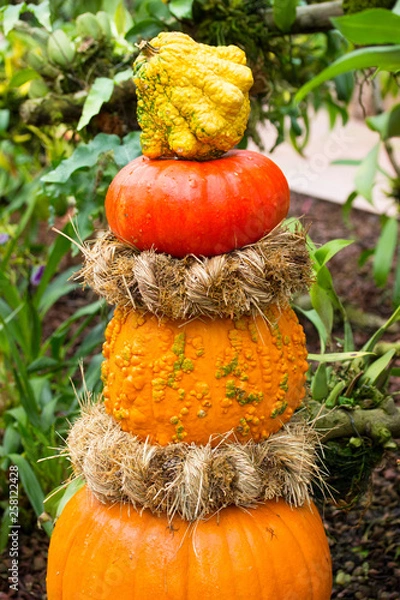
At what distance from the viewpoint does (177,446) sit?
1.46m

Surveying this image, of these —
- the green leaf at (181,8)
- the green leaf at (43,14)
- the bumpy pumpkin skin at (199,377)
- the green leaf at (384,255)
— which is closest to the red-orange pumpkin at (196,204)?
the bumpy pumpkin skin at (199,377)

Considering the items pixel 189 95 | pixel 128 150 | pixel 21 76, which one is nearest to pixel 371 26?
pixel 189 95

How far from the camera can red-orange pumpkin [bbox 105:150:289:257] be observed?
138 centimetres

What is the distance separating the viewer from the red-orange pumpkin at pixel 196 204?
1377mm

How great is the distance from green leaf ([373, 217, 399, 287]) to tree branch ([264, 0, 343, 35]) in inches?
44.2

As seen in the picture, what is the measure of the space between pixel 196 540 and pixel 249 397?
0.31 metres

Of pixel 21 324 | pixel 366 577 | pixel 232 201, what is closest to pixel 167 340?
pixel 232 201

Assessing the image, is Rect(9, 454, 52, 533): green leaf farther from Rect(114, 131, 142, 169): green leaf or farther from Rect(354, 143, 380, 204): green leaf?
Rect(354, 143, 380, 204): green leaf

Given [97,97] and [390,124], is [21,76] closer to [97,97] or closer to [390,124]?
[97,97]

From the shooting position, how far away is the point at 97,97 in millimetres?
2076

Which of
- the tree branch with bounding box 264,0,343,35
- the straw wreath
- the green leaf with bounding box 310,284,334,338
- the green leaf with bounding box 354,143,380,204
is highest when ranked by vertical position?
the tree branch with bounding box 264,0,343,35

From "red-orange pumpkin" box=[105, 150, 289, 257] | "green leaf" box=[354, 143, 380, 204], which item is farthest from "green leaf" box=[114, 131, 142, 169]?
"green leaf" box=[354, 143, 380, 204]

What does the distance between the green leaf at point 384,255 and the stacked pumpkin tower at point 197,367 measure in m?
1.65

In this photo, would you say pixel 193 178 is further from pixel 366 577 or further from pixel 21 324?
pixel 21 324
